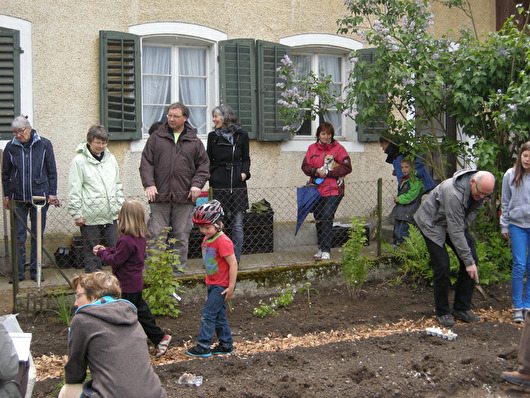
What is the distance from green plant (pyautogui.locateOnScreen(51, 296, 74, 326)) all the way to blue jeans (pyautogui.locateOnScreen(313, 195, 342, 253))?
10.6 feet

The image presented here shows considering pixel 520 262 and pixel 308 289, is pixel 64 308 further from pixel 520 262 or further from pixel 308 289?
pixel 520 262

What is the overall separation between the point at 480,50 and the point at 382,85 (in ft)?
4.45

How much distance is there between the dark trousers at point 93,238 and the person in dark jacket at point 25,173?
67 centimetres

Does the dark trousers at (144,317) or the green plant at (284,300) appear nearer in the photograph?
the dark trousers at (144,317)

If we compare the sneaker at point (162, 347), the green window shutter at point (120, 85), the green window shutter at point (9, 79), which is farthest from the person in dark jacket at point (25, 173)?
the sneaker at point (162, 347)

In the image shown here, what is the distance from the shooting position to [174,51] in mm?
8367

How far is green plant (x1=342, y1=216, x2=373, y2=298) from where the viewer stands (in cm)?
653

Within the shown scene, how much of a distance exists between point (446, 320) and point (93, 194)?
13.0 ft

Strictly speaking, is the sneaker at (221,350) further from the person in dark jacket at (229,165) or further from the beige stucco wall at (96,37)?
the beige stucco wall at (96,37)

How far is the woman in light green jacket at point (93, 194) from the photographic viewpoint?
596 centimetres

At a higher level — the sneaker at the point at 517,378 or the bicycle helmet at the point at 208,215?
the bicycle helmet at the point at 208,215

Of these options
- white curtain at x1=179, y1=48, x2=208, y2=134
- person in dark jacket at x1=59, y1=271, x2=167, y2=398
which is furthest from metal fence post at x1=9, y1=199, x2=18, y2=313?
white curtain at x1=179, y1=48, x2=208, y2=134

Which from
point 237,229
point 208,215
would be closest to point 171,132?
point 237,229

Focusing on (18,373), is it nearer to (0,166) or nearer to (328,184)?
(0,166)
